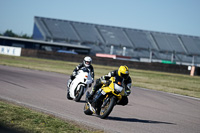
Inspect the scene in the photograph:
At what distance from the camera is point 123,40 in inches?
2928

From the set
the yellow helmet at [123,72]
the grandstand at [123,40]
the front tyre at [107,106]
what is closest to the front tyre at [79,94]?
the front tyre at [107,106]

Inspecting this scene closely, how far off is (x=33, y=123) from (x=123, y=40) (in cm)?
6823

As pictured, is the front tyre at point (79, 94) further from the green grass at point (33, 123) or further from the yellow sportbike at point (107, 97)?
the green grass at point (33, 123)

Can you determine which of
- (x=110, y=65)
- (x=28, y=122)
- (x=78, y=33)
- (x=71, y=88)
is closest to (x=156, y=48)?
(x=78, y=33)

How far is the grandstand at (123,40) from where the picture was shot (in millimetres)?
68500

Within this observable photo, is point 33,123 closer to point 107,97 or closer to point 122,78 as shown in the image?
point 107,97

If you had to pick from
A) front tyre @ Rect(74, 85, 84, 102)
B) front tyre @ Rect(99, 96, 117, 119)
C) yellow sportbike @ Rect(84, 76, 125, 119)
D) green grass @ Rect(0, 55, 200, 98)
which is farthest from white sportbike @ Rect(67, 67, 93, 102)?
green grass @ Rect(0, 55, 200, 98)

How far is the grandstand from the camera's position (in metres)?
68.5

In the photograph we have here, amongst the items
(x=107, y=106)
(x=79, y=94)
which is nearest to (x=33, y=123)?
(x=107, y=106)

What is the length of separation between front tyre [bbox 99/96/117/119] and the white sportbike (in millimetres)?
2729

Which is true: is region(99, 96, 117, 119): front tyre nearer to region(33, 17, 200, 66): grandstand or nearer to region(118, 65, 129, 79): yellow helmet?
region(118, 65, 129, 79): yellow helmet

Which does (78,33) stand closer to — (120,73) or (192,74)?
(192,74)

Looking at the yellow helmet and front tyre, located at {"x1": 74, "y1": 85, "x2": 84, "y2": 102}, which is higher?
the yellow helmet

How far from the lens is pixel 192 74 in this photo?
41.0 metres
